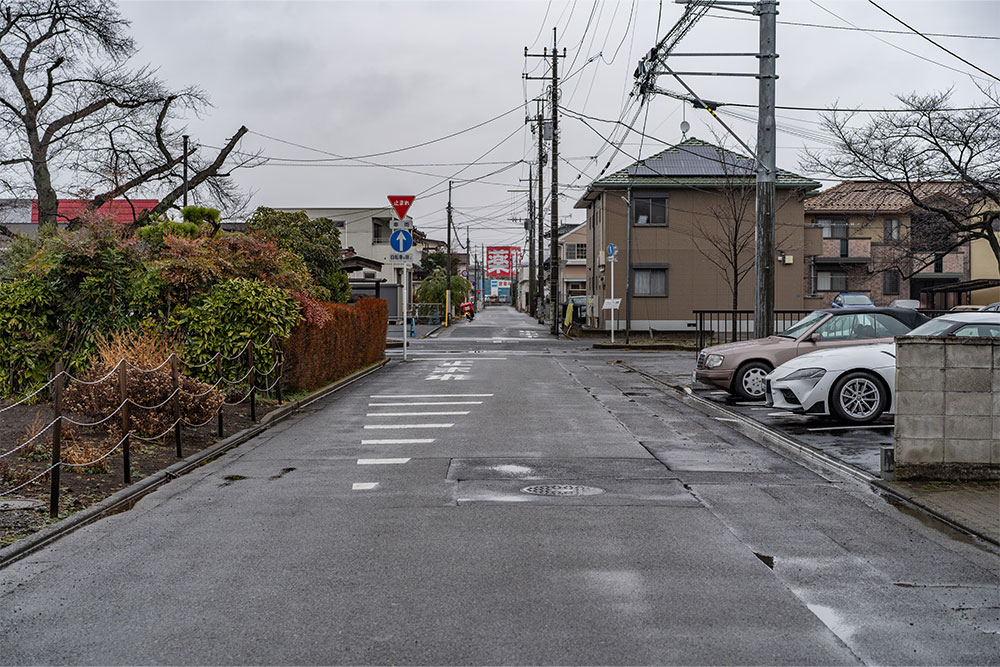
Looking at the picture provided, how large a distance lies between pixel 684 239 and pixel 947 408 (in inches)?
1346

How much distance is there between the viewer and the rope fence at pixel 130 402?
298 inches

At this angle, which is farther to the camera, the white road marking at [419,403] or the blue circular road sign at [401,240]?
the blue circular road sign at [401,240]

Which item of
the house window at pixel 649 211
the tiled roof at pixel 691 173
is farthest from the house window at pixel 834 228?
the house window at pixel 649 211

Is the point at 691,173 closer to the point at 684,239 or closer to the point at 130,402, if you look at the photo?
the point at 684,239

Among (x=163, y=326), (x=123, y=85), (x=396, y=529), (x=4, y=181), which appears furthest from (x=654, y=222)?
(x=396, y=529)

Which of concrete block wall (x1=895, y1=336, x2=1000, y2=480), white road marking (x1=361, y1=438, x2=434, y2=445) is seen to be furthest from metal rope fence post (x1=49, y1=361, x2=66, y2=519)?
concrete block wall (x1=895, y1=336, x2=1000, y2=480)

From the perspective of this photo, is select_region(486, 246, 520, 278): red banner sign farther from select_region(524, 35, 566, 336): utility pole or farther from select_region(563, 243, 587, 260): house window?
select_region(524, 35, 566, 336): utility pole

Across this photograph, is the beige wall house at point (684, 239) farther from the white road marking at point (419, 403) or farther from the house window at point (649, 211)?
the white road marking at point (419, 403)

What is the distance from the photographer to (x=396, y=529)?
6852mm

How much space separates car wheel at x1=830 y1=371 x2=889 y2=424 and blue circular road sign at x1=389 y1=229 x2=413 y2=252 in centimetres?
1614

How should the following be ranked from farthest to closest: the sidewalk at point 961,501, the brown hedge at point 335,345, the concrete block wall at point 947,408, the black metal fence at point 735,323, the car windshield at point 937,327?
the black metal fence at point 735,323, the brown hedge at point 335,345, the car windshield at point 937,327, the concrete block wall at point 947,408, the sidewalk at point 961,501

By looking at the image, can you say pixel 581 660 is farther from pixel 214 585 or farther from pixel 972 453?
pixel 972 453

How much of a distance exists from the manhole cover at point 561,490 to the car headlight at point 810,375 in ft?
16.8

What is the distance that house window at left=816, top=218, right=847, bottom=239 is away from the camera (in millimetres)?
50625
